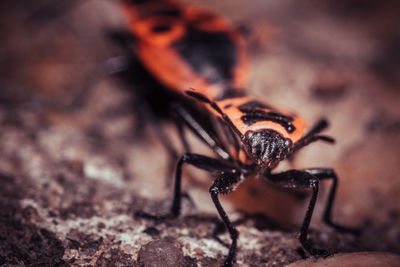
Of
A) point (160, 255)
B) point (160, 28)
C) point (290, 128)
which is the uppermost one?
point (160, 28)

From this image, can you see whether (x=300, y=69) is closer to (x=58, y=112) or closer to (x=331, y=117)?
(x=331, y=117)

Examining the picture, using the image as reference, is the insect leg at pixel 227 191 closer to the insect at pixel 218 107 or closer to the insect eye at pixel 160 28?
the insect at pixel 218 107

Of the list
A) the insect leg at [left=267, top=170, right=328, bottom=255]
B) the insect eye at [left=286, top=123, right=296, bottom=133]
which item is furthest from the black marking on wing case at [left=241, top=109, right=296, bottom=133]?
the insect leg at [left=267, top=170, right=328, bottom=255]

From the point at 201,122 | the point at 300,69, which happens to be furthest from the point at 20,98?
the point at 300,69

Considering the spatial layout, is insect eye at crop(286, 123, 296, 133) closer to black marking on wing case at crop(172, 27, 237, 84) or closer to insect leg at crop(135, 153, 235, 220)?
insect leg at crop(135, 153, 235, 220)

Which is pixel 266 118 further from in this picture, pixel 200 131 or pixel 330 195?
pixel 330 195

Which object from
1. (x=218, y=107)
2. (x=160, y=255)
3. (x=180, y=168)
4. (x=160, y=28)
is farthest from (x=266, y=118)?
(x=160, y=28)
